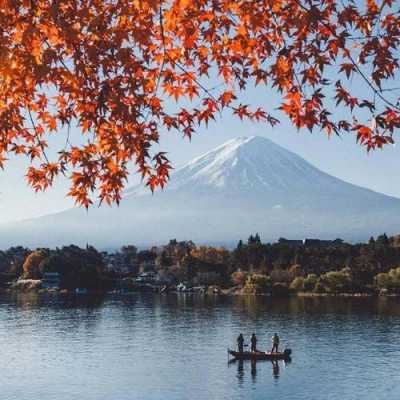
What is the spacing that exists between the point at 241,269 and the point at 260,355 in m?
73.0

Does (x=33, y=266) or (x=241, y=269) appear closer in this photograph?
(x=241, y=269)

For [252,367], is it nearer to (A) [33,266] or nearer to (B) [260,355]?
(B) [260,355]

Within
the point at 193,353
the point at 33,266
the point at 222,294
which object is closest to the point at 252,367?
the point at 193,353

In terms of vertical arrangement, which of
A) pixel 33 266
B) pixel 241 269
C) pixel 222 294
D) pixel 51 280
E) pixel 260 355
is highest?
pixel 33 266

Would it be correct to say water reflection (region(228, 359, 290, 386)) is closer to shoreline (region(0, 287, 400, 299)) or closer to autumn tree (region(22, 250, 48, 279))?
shoreline (region(0, 287, 400, 299))

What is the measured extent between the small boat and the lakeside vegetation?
5451cm

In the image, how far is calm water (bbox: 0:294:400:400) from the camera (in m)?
36.7

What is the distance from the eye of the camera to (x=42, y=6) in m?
7.58

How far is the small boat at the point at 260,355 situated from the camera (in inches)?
1807

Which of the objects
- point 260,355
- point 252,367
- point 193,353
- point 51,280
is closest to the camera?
point 252,367

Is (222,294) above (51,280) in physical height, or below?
below

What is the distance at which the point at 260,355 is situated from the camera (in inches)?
1866

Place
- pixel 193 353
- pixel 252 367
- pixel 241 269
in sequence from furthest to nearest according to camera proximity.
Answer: pixel 241 269
pixel 193 353
pixel 252 367

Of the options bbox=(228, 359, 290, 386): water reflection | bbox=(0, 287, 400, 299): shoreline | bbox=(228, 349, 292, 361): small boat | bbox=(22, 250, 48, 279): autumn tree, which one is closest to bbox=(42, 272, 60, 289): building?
bbox=(0, 287, 400, 299): shoreline
